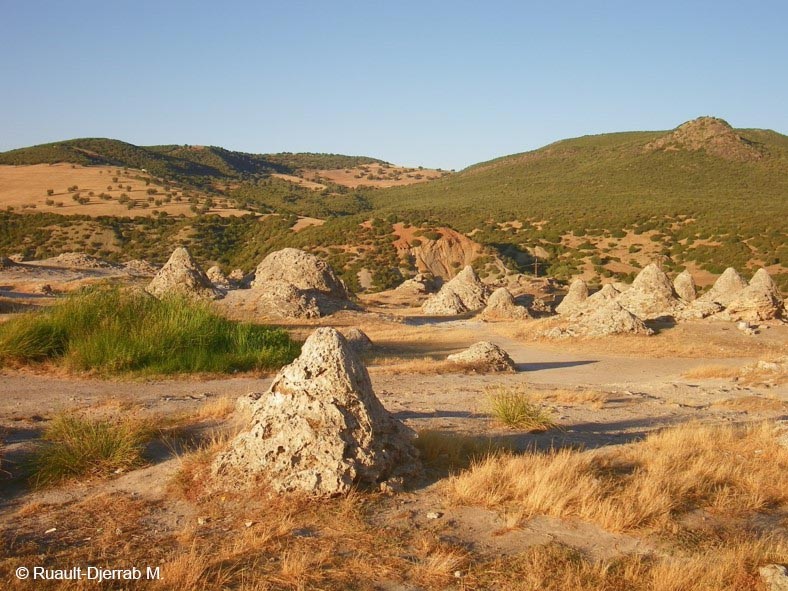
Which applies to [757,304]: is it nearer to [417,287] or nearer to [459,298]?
[459,298]

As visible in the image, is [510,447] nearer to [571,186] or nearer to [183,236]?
[183,236]

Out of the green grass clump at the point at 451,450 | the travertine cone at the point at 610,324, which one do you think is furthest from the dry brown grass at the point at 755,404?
the travertine cone at the point at 610,324

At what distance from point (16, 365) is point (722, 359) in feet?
51.5

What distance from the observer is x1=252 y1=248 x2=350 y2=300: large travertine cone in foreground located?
2428cm

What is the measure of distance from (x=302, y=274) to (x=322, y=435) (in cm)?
1952

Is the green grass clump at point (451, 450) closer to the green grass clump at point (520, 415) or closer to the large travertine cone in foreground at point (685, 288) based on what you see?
the green grass clump at point (520, 415)

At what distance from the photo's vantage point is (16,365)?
1059 centimetres

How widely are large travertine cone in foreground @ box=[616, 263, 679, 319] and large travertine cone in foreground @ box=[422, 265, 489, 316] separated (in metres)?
7.21

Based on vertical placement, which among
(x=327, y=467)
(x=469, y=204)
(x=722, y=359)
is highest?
(x=469, y=204)

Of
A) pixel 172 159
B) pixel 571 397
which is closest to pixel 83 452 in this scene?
pixel 571 397

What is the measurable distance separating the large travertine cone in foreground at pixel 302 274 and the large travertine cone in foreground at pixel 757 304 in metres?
13.1

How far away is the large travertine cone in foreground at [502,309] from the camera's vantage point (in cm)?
2633

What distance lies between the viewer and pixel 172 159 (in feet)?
357

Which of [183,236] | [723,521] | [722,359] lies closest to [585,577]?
[723,521]
